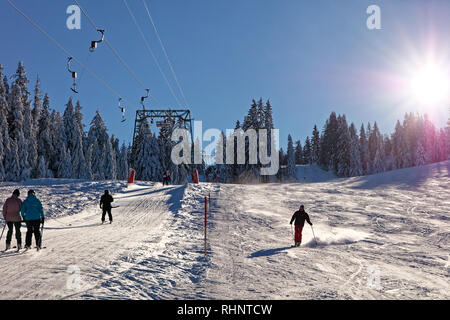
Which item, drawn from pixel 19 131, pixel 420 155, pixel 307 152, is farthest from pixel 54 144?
pixel 420 155

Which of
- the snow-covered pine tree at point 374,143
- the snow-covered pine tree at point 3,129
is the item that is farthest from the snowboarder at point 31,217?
the snow-covered pine tree at point 374,143

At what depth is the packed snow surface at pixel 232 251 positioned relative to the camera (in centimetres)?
613

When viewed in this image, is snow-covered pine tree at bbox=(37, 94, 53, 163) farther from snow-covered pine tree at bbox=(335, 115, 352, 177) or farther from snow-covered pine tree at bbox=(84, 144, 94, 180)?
snow-covered pine tree at bbox=(335, 115, 352, 177)

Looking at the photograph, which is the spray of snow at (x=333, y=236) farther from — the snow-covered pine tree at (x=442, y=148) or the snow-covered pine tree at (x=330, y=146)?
the snow-covered pine tree at (x=442, y=148)

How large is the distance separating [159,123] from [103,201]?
77.9ft

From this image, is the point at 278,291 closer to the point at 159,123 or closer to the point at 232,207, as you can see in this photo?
the point at 232,207

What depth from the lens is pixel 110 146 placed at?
205 feet

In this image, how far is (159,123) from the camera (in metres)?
37.2

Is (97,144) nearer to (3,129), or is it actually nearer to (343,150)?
(3,129)

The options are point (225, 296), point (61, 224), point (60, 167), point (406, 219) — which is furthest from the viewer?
point (60, 167)

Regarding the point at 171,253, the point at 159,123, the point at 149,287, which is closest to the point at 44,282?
the point at 149,287

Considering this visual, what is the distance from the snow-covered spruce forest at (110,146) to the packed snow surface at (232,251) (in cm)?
1488

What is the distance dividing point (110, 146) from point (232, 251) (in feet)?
194

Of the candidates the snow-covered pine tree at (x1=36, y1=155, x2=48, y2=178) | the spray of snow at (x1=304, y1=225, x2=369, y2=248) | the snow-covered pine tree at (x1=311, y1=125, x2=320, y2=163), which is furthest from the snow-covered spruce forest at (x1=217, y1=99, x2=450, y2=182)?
the spray of snow at (x1=304, y1=225, x2=369, y2=248)
